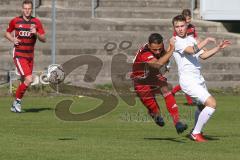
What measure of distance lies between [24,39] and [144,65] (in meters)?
5.03

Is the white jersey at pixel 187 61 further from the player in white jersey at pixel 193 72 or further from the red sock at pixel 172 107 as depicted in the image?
the red sock at pixel 172 107

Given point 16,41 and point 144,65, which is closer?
point 144,65

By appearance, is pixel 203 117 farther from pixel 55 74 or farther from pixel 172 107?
pixel 55 74

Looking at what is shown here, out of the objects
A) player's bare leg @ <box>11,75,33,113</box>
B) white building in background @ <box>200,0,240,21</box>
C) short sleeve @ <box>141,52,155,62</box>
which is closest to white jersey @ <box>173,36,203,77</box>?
short sleeve @ <box>141,52,155,62</box>

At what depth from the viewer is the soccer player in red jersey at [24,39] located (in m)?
19.4

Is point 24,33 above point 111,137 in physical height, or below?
above

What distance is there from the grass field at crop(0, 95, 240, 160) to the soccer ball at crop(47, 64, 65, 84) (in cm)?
236

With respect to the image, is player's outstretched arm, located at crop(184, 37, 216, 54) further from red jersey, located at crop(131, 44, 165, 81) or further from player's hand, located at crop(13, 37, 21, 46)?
player's hand, located at crop(13, 37, 21, 46)

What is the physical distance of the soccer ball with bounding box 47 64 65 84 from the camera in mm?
23078

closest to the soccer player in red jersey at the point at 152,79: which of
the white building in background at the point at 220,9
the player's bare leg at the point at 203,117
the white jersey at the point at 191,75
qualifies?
the player's bare leg at the point at 203,117

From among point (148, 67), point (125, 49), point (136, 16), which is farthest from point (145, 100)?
point (136, 16)

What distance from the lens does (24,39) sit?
19.8 metres


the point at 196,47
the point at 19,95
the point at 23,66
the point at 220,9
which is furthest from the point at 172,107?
the point at 220,9

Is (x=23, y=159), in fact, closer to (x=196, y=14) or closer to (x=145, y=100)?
(x=145, y=100)
